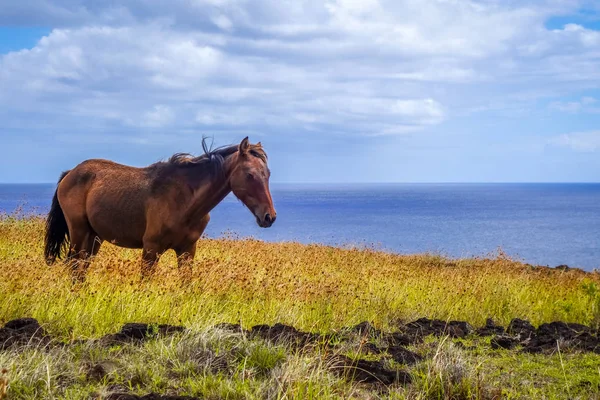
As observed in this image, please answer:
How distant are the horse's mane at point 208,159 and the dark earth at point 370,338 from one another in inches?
119

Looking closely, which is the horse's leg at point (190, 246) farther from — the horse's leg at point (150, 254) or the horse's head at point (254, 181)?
the horse's head at point (254, 181)

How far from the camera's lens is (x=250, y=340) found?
568 cm

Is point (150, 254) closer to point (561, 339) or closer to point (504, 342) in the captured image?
point (504, 342)

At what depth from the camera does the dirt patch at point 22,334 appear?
5.45 metres

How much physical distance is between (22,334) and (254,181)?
3688 millimetres

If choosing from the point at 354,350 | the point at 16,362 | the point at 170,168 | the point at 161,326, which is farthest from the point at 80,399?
the point at 170,168

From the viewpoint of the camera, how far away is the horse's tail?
10.5 meters

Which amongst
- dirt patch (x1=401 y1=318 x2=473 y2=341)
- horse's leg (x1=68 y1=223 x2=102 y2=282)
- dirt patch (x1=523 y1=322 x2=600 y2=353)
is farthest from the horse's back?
dirt patch (x1=523 y1=322 x2=600 y2=353)

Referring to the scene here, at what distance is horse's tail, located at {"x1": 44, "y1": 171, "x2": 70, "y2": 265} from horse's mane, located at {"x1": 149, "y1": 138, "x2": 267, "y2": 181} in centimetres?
223

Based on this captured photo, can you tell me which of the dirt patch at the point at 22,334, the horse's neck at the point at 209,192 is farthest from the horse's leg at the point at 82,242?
the dirt patch at the point at 22,334

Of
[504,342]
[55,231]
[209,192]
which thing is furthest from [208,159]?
[504,342]

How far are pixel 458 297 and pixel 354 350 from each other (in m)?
Answer: 4.00

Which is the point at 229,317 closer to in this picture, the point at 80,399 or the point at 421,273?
the point at 80,399

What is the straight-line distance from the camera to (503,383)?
5.28 meters
